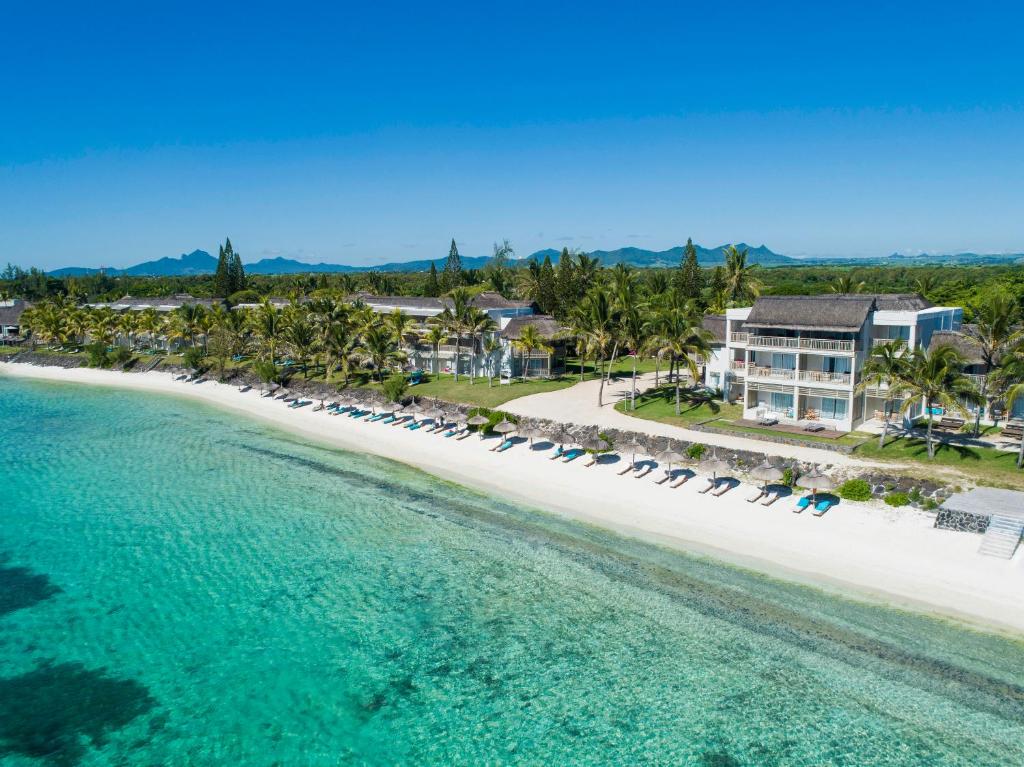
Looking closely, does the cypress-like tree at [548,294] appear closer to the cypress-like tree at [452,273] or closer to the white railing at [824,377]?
the cypress-like tree at [452,273]

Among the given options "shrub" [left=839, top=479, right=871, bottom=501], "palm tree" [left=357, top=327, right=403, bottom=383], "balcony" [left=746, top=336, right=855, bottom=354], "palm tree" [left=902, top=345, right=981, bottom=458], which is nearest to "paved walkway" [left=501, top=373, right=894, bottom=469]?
"shrub" [left=839, top=479, right=871, bottom=501]

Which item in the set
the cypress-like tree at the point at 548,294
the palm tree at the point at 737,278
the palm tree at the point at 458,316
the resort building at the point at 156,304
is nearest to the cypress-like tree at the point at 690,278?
the palm tree at the point at 737,278

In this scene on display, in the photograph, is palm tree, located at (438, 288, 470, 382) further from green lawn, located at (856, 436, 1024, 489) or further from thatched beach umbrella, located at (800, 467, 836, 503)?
thatched beach umbrella, located at (800, 467, 836, 503)

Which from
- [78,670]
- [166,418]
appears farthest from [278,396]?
[78,670]

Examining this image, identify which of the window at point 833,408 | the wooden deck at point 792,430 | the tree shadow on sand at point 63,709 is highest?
the window at point 833,408

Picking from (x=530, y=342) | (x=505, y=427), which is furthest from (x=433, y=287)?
(x=505, y=427)

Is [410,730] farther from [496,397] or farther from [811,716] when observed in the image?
[496,397]
